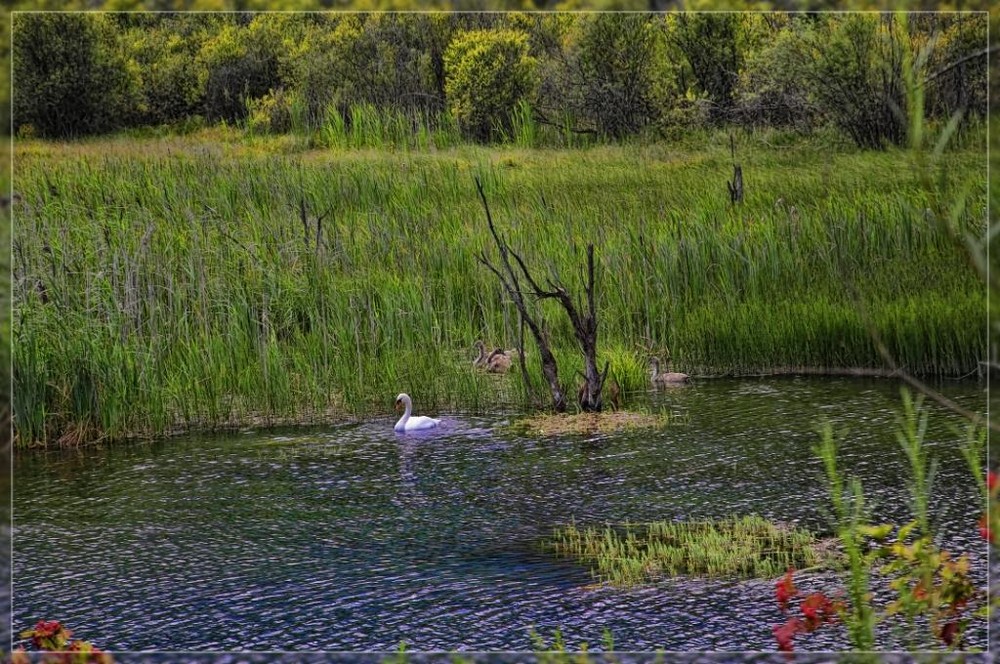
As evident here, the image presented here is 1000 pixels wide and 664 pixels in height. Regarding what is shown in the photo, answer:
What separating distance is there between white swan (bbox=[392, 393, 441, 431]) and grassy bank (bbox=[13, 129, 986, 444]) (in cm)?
54

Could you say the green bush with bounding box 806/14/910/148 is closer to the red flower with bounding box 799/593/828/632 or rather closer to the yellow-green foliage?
the yellow-green foliage

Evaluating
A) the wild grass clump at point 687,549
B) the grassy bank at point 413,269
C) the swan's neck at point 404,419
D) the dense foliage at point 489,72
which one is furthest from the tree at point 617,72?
the wild grass clump at point 687,549

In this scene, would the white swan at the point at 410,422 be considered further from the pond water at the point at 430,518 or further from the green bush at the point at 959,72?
the green bush at the point at 959,72

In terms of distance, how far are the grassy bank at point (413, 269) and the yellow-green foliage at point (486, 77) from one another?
269 mm

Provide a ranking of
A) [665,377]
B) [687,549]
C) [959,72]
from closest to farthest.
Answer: [687,549], [959,72], [665,377]

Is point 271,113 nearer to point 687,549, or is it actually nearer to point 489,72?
point 489,72

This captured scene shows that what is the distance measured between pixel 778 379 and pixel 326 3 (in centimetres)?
390

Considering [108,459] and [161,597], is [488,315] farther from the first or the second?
[161,597]

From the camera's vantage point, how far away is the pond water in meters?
4.56

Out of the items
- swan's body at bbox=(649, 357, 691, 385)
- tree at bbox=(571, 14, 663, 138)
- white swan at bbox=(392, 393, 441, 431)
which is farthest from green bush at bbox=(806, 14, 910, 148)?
white swan at bbox=(392, 393, 441, 431)

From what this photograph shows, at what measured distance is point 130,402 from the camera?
8203mm

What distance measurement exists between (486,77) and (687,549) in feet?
14.4

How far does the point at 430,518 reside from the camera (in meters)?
5.99

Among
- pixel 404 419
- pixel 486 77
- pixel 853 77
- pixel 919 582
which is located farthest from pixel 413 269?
pixel 919 582
